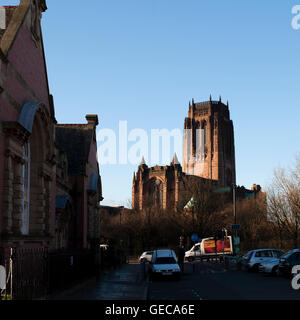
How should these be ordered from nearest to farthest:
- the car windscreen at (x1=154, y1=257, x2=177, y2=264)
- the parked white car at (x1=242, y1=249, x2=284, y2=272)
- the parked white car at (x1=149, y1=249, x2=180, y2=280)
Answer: the parked white car at (x1=149, y1=249, x2=180, y2=280) → the car windscreen at (x1=154, y1=257, x2=177, y2=264) → the parked white car at (x1=242, y1=249, x2=284, y2=272)

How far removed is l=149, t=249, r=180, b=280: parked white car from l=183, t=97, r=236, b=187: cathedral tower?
106 m

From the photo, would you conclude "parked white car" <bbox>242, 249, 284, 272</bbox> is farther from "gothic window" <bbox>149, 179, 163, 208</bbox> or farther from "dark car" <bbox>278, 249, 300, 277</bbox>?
"gothic window" <bbox>149, 179, 163, 208</bbox>

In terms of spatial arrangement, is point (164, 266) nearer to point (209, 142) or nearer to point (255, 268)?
point (255, 268)

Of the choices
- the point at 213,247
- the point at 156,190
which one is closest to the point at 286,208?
the point at 213,247

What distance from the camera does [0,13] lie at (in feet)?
60.6

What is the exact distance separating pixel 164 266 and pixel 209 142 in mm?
111451

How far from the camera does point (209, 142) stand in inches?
5349

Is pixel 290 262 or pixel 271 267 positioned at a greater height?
pixel 290 262

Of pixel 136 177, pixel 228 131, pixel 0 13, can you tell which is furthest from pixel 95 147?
pixel 228 131

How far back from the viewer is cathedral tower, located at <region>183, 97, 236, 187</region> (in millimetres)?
133750

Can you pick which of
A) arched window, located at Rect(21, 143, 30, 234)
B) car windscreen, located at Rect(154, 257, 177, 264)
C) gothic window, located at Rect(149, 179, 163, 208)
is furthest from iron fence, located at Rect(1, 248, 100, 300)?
gothic window, located at Rect(149, 179, 163, 208)

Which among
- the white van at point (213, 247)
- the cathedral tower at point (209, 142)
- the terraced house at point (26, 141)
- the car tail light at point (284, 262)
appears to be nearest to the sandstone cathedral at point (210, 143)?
the cathedral tower at point (209, 142)

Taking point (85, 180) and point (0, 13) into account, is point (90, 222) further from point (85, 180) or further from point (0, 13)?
point (0, 13)
